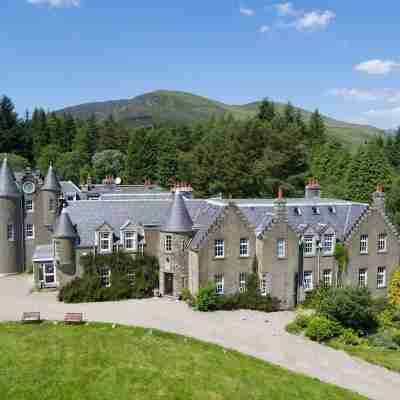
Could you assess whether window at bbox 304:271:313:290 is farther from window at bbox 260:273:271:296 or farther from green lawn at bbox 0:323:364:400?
green lawn at bbox 0:323:364:400

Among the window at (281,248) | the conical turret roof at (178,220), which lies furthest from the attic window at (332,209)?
the conical turret roof at (178,220)

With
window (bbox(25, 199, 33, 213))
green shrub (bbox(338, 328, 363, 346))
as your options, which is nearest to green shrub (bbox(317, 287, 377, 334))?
green shrub (bbox(338, 328, 363, 346))

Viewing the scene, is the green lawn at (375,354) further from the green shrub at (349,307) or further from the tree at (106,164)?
the tree at (106,164)

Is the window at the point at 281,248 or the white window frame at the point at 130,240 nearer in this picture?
the window at the point at 281,248

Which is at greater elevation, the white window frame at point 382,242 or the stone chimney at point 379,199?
the stone chimney at point 379,199

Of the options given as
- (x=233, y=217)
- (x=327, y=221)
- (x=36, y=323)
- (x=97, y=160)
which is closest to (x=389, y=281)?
(x=327, y=221)
